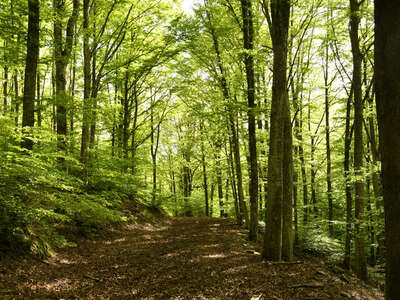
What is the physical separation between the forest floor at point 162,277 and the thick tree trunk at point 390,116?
8.23 ft

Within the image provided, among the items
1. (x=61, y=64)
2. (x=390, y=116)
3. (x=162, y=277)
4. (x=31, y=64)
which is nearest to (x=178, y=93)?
(x=61, y=64)

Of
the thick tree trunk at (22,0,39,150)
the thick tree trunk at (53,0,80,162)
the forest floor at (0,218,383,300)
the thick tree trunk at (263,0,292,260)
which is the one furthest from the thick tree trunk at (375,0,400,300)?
the thick tree trunk at (53,0,80,162)

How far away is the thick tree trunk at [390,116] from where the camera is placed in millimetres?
2938

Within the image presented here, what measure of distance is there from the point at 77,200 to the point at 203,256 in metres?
4.50

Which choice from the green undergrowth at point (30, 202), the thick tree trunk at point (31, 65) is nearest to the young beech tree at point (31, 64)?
the thick tree trunk at point (31, 65)

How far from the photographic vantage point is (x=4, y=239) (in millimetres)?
6129

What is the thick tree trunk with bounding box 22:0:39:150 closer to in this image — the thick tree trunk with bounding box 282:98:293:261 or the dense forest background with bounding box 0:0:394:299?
the dense forest background with bounding box 0:0:394:299

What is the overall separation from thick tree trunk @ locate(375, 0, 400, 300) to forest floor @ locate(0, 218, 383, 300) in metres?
2.51

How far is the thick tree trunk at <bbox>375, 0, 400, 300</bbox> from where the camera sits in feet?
9.64

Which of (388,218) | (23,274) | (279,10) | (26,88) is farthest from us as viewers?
(26,88)

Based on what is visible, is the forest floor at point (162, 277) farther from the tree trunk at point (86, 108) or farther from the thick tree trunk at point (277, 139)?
the tree trunk at point (86, 108)

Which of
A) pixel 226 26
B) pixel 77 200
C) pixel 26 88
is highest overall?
pixel 226 26

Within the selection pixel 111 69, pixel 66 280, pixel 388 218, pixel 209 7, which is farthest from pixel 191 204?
pixel 388 218

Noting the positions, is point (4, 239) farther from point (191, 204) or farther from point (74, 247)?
point (191, 204)
